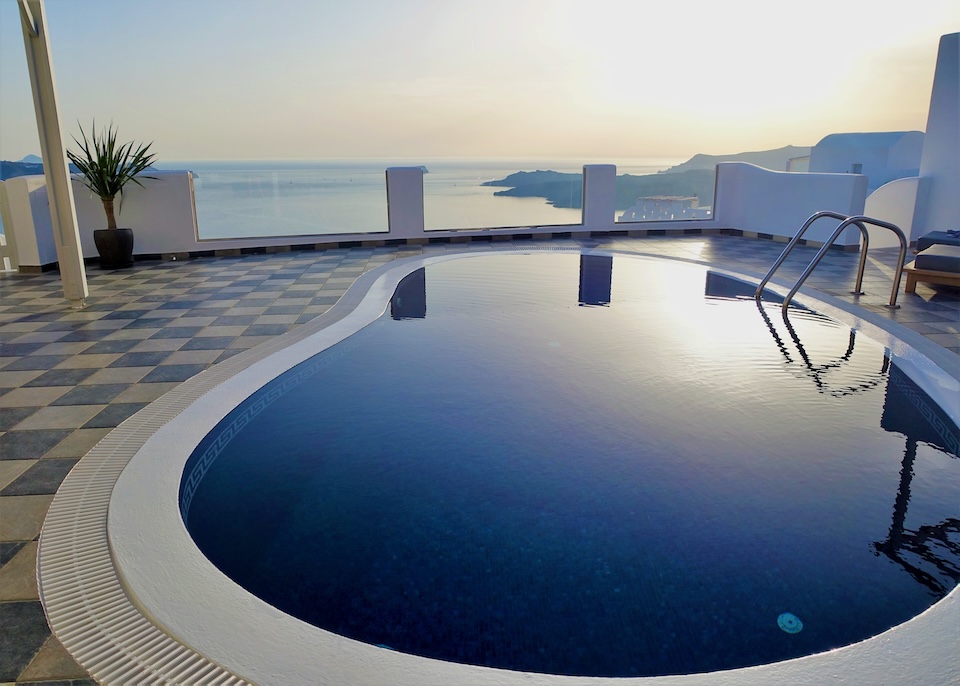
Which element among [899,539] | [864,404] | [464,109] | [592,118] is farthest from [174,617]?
[592,118]

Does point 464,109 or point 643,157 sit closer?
point 643,157

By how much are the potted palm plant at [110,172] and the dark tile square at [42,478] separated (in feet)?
19.5

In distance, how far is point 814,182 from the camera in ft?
29.3

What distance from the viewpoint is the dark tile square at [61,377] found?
12.3ft

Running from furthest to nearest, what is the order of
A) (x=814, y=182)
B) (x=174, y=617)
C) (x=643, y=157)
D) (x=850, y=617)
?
(x=643, y=157) → (x=814, y=182) → (x=850, y=617) → (x=174, y=617)

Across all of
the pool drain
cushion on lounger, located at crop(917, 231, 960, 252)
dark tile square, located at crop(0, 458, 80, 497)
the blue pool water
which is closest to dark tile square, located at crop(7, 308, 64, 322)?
the blue pool water

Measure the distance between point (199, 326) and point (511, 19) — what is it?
9011 mm

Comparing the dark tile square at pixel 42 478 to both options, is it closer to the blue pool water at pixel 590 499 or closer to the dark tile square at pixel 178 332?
the blue pool water at pixel 590 499

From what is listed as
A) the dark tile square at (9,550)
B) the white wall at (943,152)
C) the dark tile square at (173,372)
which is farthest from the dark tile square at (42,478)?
the white wall at (943,152)

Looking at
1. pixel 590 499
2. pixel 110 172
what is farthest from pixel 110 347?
pixel 110 172

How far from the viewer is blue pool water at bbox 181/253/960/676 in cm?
197

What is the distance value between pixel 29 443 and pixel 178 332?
77.7 inches

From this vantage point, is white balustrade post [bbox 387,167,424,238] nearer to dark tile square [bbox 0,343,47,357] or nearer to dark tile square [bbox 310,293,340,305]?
dark tile square [bbox 310,293,340,305]

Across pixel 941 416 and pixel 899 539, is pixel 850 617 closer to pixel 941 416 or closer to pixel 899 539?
pixel 899 539
